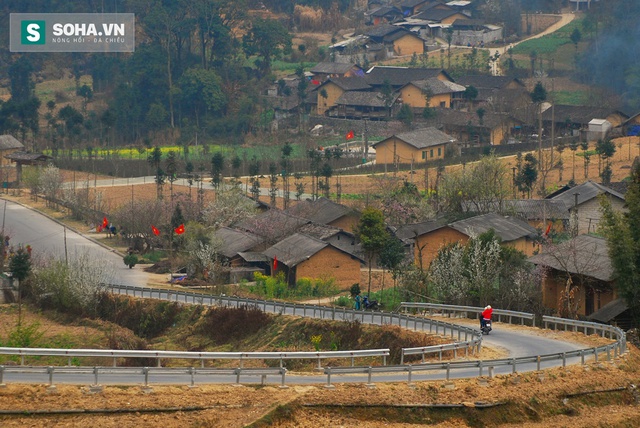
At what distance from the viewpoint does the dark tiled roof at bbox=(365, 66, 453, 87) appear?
125m

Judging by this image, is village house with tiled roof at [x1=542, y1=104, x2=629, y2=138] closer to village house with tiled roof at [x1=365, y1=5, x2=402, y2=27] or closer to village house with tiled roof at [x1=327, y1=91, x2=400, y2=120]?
village house with tiled roof at [x1=327, y1=91, x2=400, y2=120]

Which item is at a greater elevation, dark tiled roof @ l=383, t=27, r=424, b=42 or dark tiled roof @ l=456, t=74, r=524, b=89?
dark tiled roof @ l=383, t=27, r=424, b=42

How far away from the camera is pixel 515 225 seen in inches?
2940

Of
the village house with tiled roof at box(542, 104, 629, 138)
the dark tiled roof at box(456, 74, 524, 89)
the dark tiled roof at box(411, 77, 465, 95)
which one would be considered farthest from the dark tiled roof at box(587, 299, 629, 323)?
the dark tiled roof at box(456, 74, 524, 89)

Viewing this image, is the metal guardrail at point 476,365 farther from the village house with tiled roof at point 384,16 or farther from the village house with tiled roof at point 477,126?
the village house with tiled roof at point 384,16

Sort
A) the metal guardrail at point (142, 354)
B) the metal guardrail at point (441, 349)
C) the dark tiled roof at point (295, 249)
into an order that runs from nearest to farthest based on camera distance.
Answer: the metal guardrail at point (142, 354) < the metal guardrail at point (441, 349) < the dark tiled roof at point (295, 249)

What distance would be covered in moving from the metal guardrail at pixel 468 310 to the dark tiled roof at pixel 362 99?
218ft

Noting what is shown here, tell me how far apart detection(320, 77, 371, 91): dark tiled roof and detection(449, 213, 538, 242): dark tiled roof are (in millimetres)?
51517

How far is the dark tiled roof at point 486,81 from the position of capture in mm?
123938

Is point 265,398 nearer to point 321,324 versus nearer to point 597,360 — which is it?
point 597,360

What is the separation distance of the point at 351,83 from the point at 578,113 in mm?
23370

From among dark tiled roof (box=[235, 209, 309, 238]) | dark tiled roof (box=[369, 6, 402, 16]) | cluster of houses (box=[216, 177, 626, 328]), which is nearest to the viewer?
cluster of houses (box=[216, 177, 626, 328])

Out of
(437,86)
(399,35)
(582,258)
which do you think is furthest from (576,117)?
(582,258)

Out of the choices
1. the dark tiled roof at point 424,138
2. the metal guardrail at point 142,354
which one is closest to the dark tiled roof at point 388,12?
the dark tiled roof at point 424,138
